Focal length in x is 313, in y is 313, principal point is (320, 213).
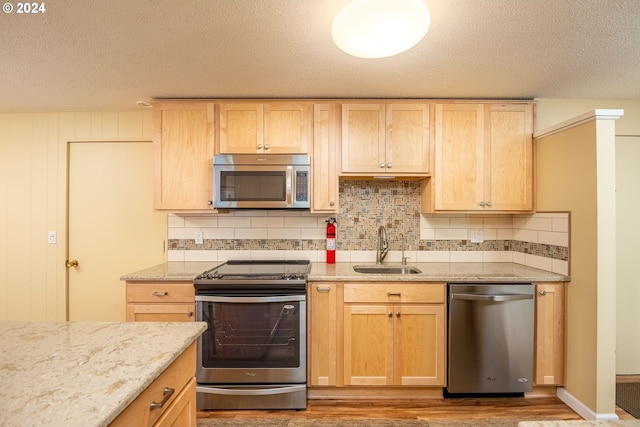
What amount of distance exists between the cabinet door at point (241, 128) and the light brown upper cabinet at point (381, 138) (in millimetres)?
726

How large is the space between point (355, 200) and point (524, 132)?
1485 millimetres

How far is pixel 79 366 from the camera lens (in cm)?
91

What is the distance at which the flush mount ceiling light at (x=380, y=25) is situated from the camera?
4.13 feet

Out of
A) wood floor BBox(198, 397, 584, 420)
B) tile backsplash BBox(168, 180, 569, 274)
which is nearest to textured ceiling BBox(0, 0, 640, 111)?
tile backsplash BBox(168, 180, 569, 274)

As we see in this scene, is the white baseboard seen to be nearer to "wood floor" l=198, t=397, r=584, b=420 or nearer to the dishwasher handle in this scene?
"wood floor" l=198, t=397, r=584, b=420

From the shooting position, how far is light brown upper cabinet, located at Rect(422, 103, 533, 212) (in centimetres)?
255

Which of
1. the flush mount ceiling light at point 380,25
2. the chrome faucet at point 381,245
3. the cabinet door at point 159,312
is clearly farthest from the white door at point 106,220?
the flush mount ceiling light at point 380,25

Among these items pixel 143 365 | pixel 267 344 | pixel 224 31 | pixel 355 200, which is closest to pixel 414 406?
pixel 267 344

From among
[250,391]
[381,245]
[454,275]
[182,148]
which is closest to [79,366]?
[250,391]

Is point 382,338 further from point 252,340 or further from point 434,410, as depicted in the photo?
point 252,340

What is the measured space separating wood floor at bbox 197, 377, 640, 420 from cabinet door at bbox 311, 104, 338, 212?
146cm

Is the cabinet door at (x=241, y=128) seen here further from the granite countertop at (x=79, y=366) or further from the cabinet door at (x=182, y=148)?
the granite countertop at (x=79, y=366)

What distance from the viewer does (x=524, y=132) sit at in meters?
2.56

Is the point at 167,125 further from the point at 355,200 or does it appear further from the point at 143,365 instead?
the point at 143,365
